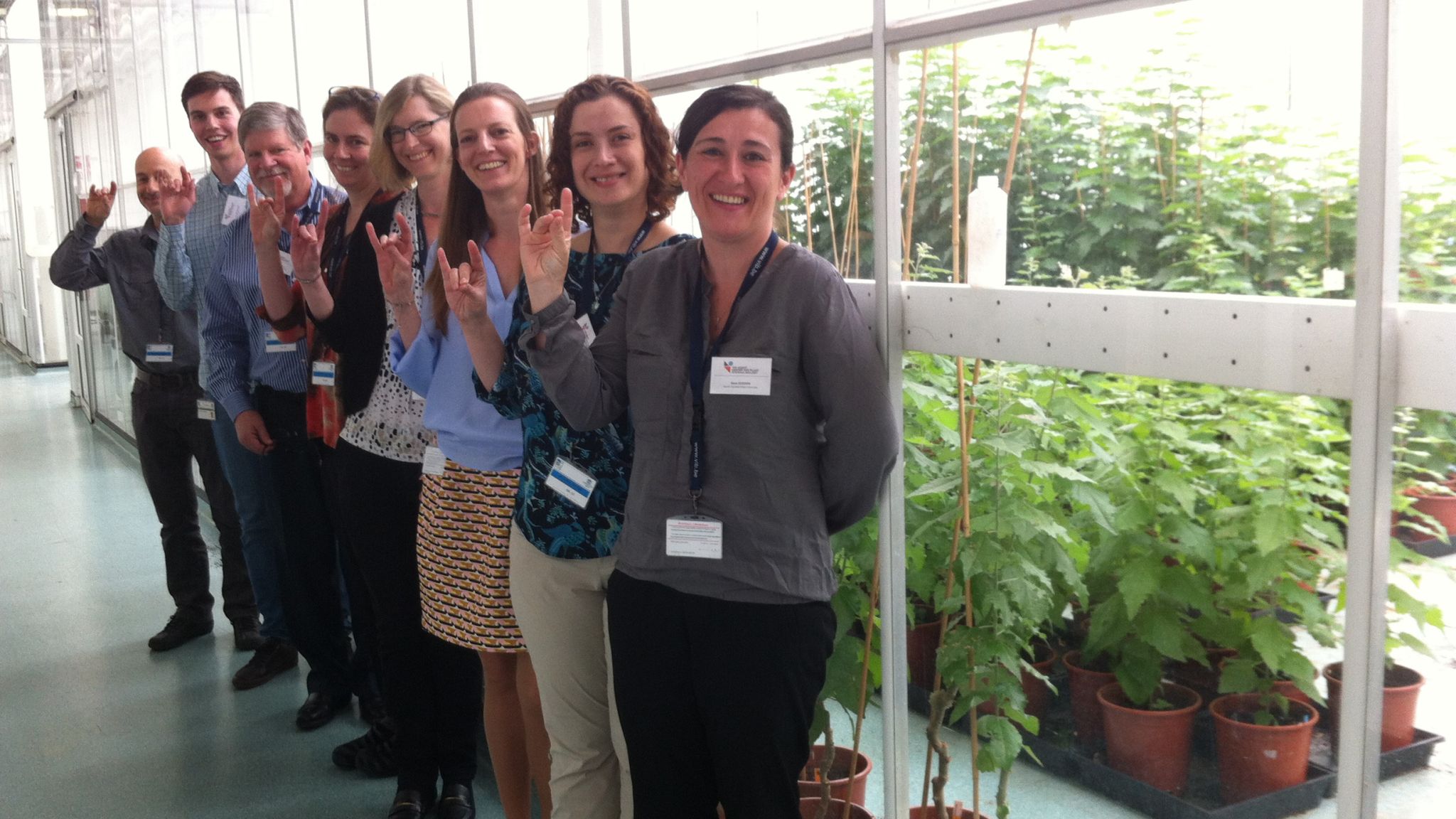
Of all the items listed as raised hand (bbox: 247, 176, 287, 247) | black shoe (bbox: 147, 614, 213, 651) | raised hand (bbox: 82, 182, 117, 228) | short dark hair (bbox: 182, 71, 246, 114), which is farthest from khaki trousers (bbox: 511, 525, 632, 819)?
raised hand (bbox: 82, 182, 117, 228)

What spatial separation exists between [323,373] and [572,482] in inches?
52.2

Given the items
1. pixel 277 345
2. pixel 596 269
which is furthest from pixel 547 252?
pixel 277 345

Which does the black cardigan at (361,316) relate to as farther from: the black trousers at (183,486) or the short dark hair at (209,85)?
the black trousers at (183,486)

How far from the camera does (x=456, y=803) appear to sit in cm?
290

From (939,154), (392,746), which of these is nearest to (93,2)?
(392,746)

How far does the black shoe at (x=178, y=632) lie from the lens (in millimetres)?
4426

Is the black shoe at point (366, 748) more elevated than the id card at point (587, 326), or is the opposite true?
the id card at point (587, 326)

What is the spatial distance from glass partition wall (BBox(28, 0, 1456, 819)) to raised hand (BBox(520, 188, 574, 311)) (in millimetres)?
488

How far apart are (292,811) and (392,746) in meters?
0.30

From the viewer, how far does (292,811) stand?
306 cm

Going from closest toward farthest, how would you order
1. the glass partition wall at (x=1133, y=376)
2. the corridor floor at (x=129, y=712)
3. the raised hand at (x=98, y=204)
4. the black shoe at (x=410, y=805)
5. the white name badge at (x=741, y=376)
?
the glass partition wall at (x=1133, y=376), the white name badge at (x=741, y=376), the black shoe at (x=410, y=805), the corridor floor at (x=129, y=712), the raised hand at (x=98, y=204)

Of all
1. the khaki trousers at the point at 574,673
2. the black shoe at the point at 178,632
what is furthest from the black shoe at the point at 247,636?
the khaki trousers at the point at 574,673

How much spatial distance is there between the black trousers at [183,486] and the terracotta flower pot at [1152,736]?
12.1ft

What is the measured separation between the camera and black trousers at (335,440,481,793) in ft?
8.84
